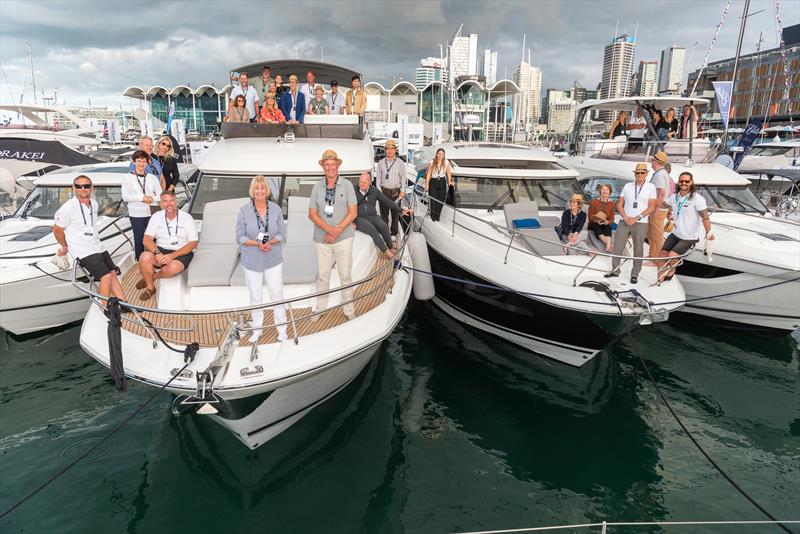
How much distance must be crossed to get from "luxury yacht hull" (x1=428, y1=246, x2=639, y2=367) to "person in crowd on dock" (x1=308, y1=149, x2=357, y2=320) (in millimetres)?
2577

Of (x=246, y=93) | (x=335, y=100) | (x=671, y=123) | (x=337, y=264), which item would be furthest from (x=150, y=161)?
(x=671, y=123)

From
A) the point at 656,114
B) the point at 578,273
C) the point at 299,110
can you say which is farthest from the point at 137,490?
the point at 656,114

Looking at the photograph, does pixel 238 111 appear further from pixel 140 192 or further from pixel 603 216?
pixel 603 216

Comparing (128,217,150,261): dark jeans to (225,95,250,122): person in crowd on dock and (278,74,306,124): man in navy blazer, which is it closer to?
(225,95,250,122): person in crowd on dock

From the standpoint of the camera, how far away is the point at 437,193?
8703 millimetres

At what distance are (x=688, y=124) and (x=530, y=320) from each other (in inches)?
310

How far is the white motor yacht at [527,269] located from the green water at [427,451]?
0.89 meters

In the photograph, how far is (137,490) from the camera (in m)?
4.82

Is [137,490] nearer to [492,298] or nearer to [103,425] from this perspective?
[103,425]

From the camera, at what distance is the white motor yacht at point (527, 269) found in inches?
241

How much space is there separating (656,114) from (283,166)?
31.1 ft

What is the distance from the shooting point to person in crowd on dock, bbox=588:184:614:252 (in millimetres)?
7160

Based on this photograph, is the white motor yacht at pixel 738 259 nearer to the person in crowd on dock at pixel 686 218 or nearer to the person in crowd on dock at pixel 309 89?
the person in crowd on dock at pixel 686 218

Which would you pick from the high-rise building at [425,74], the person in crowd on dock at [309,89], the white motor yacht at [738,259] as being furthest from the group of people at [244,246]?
the high-rise building at [425,74]
